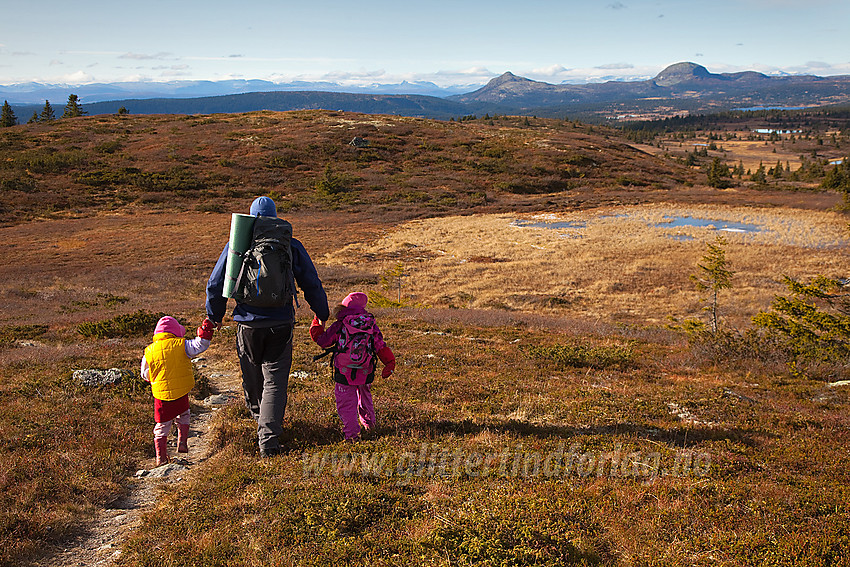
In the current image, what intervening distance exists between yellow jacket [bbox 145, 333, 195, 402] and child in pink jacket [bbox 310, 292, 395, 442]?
5.03ft

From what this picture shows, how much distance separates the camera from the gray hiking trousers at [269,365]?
5.39m

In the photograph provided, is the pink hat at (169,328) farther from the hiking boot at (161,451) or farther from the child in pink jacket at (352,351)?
the child in pink jacket at (352,351)

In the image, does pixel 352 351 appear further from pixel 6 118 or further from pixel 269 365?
pixel 6 118

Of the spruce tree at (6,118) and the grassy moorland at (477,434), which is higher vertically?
the spruce tree at (6,118)

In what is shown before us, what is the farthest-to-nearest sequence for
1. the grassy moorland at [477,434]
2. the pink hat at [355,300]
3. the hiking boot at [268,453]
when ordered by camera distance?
the pink hat at [355,300]
the hiking boot at [268,453]
the grassy moorland at [477,434]

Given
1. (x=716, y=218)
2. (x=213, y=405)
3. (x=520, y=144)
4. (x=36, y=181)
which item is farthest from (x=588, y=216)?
(x=36, y=181)

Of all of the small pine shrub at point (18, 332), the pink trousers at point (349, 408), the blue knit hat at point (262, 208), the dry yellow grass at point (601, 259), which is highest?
the blue knit hat at point (262, 208)

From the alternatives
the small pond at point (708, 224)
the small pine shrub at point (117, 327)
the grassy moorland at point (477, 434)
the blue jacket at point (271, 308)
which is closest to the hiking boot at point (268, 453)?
the grassy moorland at point (477, 434)

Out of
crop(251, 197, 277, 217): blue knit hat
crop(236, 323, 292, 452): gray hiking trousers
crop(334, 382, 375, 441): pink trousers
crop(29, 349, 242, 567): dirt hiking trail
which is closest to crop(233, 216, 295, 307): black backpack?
crop(251, 197, 277, 217): blue knit hat

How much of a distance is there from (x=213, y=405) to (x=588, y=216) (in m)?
47.9

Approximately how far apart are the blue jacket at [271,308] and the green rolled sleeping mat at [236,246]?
130 mm

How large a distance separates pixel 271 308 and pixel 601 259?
97.8ft

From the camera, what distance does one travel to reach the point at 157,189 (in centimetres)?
5603

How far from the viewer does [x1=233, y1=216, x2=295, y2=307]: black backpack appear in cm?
506
